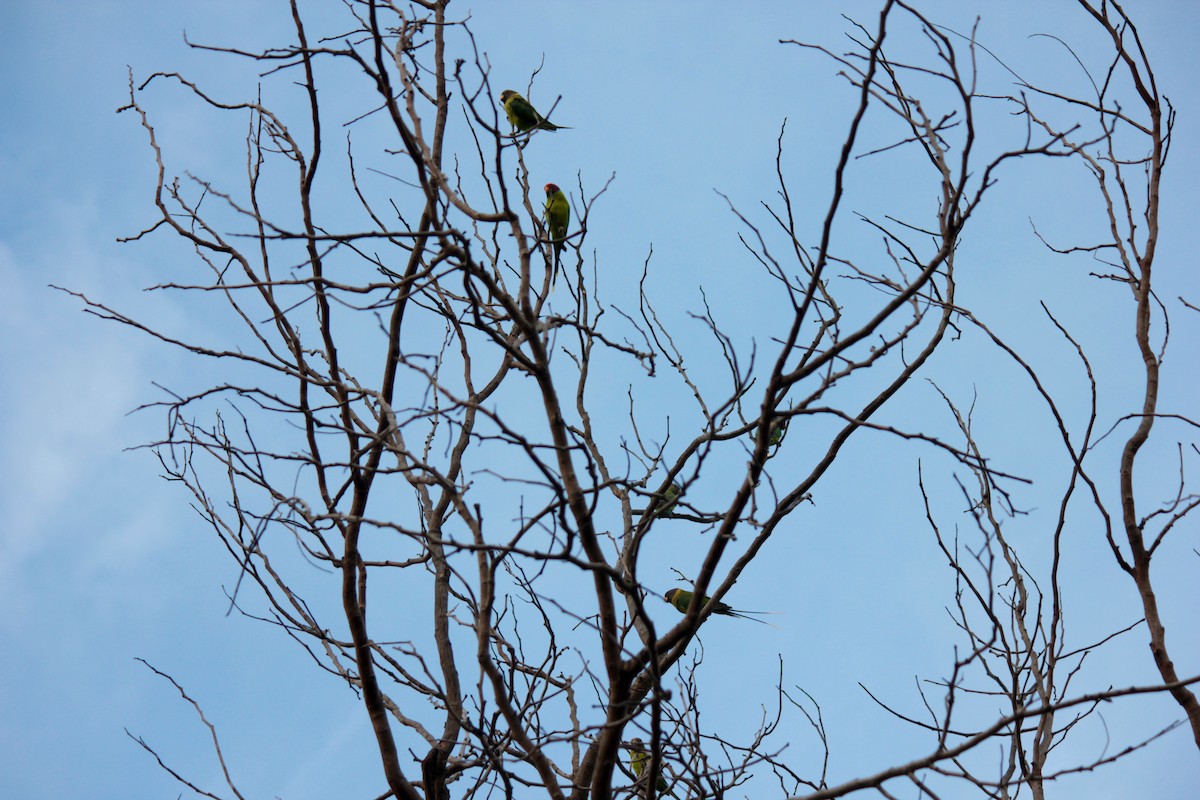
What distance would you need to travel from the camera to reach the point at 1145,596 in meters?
2.49

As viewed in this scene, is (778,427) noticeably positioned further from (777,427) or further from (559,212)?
(559,212)

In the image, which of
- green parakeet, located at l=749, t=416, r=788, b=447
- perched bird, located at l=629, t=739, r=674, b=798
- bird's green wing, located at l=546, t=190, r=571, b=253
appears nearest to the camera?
green parakeet, located at l=749, t=416, r=788, b=447

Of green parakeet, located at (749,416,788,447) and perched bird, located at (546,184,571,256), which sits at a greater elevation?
perched bird, located at (546,184,571,256)

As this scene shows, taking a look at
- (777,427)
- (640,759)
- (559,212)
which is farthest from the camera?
(559,212)

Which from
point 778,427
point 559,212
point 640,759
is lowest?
point 640,759

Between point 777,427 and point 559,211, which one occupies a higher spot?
point 559,211

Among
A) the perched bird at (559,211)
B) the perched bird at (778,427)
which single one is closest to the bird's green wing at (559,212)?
the perched bird at (559,211)

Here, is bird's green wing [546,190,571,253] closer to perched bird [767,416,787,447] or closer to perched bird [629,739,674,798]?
perched bird [767,416,787,447]

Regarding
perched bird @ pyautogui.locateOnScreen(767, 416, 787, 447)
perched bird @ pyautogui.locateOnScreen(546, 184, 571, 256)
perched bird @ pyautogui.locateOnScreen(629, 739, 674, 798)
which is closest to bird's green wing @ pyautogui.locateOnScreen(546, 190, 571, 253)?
perched bird @ pyautogui.locateOnScreen(546, 184, 571, 256)

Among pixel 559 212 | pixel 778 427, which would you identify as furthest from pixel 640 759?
pixel 559 212

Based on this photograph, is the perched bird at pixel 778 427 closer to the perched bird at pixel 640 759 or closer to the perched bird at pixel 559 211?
the perched bird at pixel 640 759

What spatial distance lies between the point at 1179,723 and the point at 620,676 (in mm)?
1311

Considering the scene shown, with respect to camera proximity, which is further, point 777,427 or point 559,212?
point 559,212

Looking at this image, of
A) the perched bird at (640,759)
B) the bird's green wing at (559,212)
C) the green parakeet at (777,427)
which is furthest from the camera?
the bird's green wing at (559,212)
